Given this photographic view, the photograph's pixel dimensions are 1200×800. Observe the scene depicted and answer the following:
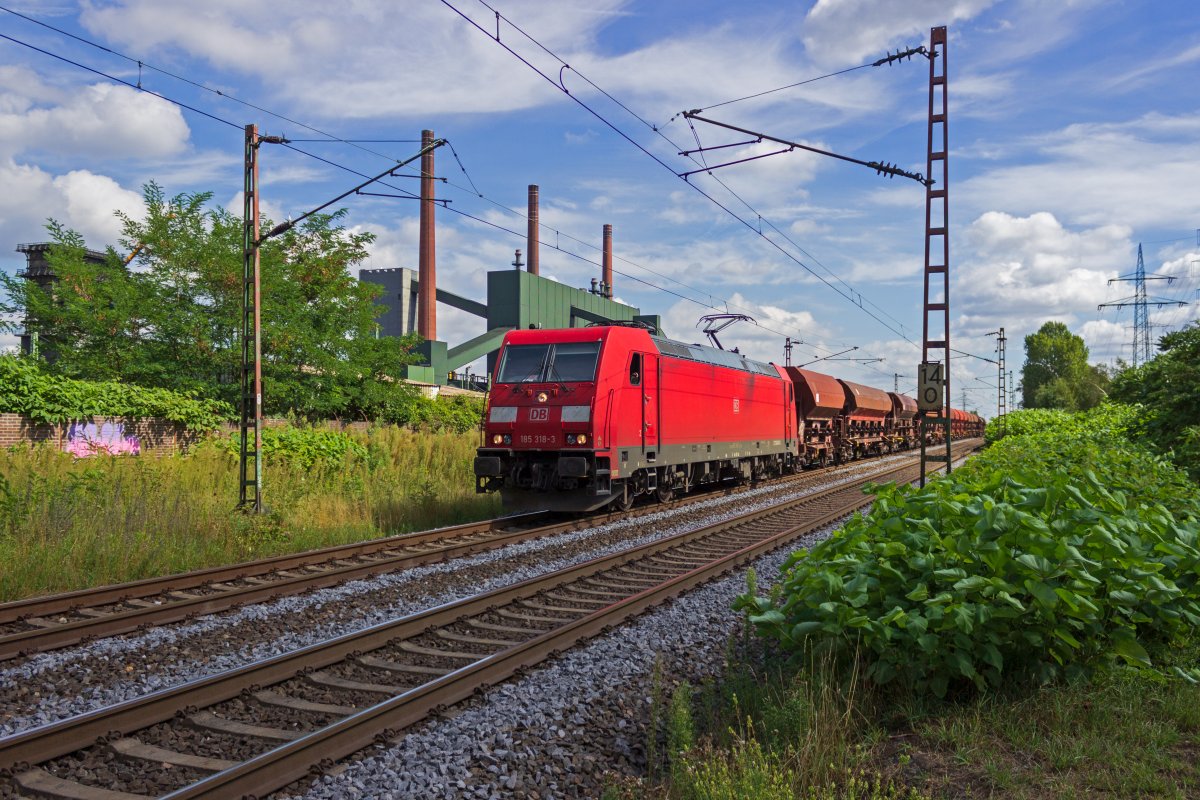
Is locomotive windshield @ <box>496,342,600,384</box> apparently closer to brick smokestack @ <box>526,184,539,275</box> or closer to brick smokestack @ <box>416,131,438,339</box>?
brick smokestack @ <box>416,131,438,339</box>

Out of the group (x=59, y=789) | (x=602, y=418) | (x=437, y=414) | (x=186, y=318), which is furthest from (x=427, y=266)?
(x=59, y=789)

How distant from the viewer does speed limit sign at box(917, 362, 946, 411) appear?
1501cm

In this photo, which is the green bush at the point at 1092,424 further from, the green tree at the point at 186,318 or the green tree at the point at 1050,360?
the green tree at the point at 1050,360

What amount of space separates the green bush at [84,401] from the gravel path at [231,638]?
1068 cm

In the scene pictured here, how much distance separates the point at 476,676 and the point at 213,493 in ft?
33.0

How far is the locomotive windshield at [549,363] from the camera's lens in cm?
1470

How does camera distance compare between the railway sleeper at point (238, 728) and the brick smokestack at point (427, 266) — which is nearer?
the railway sleeper at point (238, 728)

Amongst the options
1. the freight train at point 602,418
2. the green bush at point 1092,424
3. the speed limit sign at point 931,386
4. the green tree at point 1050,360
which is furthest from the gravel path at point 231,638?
the green tree at point 1050,360

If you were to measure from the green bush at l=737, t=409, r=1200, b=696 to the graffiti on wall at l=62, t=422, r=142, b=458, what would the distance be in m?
15.5

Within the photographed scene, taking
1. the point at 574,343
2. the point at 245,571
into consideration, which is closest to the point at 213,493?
the point at 245,571

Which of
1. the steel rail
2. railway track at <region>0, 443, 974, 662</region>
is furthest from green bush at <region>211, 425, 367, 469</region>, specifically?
the steel rail

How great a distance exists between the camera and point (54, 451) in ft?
48.5

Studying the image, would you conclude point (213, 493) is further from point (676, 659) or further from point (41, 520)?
point (676, 659)

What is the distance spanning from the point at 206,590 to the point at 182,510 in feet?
11.7
